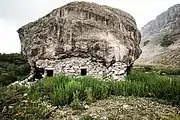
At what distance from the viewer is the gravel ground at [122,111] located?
28.9 feet

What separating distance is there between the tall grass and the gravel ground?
0.45m

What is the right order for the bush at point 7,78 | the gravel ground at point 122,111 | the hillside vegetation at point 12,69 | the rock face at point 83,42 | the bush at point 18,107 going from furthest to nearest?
the hillside vegetation at point 12,69 < the bush at point 7,78 < the rock face at point 83,42 < the gravel ground at point 122,111 < the bush at point 18,107

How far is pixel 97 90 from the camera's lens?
11.0 meters

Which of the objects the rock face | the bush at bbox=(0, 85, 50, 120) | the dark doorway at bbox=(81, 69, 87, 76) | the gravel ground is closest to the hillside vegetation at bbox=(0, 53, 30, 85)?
the rock face

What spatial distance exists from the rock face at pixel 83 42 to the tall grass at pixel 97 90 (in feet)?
16.0

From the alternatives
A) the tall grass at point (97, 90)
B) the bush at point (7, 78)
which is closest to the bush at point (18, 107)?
the tall grass at point (97, 90)

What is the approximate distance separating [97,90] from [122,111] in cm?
180

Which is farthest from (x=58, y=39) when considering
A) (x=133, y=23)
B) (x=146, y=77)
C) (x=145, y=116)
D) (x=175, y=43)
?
(x=175, y=43)

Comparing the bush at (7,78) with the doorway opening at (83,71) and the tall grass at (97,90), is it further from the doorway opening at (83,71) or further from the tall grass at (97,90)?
the tall grass at (97,90)

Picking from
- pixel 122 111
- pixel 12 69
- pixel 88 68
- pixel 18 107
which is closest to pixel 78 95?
pixel 122 111

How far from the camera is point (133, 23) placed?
782 inches

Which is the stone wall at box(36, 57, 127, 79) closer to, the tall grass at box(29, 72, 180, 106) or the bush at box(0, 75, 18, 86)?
the bush at box(0, 75, 18, 86)

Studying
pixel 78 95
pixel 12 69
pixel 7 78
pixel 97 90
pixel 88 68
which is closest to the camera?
pixel 78 95

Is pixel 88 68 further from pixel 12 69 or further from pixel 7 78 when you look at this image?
pixel 12 69
